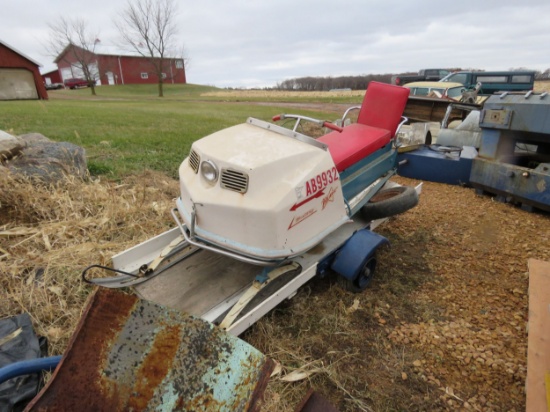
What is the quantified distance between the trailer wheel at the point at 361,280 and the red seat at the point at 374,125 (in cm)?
95

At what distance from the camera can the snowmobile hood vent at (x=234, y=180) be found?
218cm

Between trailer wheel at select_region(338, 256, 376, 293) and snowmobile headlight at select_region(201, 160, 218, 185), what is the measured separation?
4.90 ft

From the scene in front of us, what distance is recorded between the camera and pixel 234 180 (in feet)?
7.27

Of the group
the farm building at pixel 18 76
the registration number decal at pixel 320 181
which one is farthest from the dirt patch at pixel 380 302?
the farm building at pixel 18 76

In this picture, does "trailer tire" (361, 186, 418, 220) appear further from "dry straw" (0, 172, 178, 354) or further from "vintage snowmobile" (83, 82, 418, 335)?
"dry straw" (0, 172, 178, 354)

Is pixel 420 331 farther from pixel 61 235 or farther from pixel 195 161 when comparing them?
pixel 61 235

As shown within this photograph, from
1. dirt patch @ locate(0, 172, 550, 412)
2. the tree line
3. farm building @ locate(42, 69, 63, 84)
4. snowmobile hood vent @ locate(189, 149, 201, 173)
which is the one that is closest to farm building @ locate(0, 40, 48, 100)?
dirt patch @ locate(0, 172, 550, 412)

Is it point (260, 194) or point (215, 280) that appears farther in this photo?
point (215, 280)

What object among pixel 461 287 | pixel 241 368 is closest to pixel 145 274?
pixel 241 368

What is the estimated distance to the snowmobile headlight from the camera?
2.30 meters

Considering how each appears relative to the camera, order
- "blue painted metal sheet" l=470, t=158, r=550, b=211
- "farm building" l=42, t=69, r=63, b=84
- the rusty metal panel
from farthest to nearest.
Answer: "farm building" l=42, t=69, r=63, b=84
"blue painted metal sheet" l=470, t=158, r=550, b=211
the rusty metal panel

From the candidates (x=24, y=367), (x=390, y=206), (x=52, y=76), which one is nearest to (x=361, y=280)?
(x=390, y=206)

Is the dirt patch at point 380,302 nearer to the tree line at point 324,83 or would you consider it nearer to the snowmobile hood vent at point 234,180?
the snowmobile hood vent at point 234,180

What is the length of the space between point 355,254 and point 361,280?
0.35 meters
